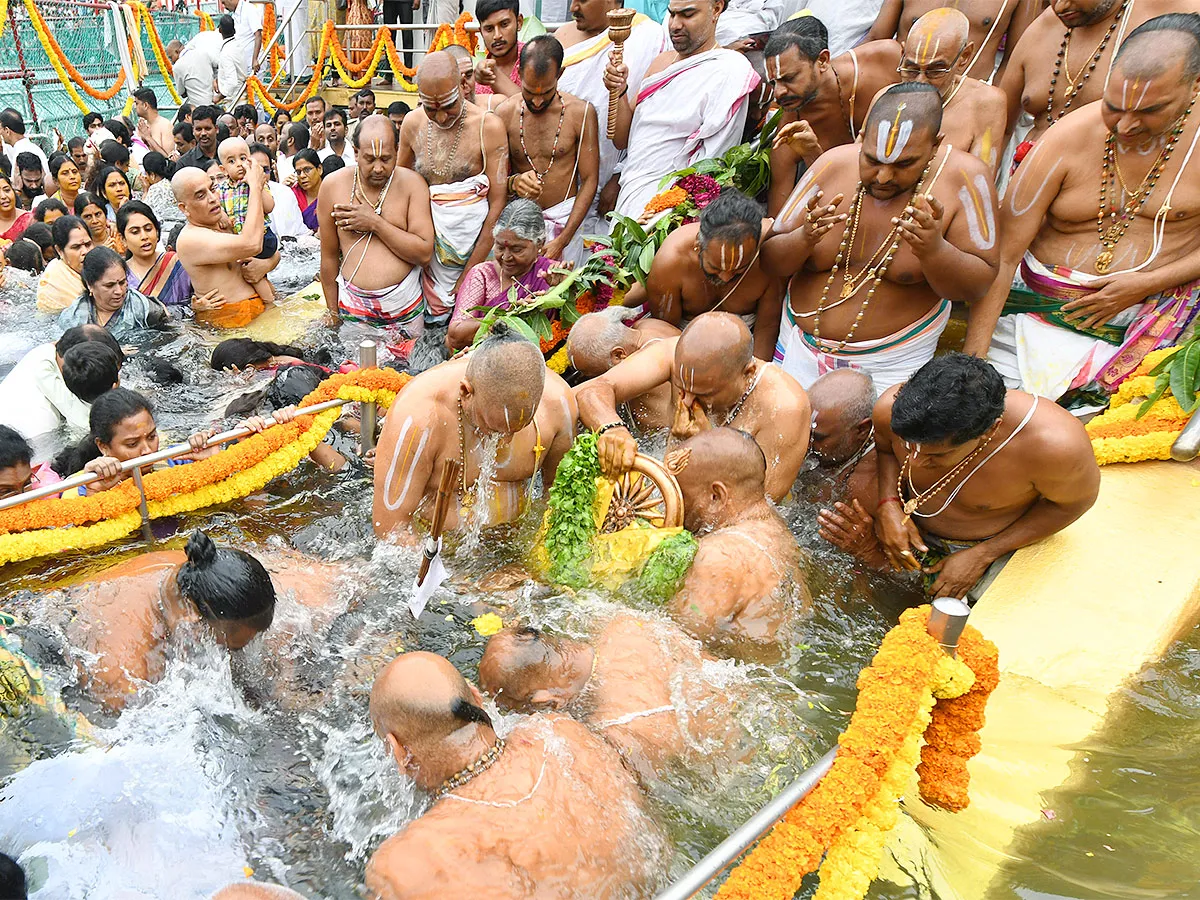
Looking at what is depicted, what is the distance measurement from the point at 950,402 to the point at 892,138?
1271 millimetres

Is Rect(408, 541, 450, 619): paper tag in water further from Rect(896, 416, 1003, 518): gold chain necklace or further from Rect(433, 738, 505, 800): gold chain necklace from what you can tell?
Rect(896, 416, 1003, 518): gold chain necklace

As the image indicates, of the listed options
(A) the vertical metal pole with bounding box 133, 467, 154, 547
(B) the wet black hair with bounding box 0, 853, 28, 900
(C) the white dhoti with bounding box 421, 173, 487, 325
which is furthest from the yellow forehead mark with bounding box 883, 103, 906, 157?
(B) the wet black hair with bounding box 0, 853, 28, 900

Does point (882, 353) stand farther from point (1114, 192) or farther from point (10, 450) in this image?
point (10, 450)

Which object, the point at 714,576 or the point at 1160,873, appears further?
the point at 714,576

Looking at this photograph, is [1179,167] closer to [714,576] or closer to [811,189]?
[811,189]

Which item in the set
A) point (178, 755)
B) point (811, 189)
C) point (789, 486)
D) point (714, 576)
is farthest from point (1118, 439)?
point (178, 755)

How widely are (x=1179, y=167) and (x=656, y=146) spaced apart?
2763mm

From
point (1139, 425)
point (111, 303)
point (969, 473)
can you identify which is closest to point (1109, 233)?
point (1139, 425)

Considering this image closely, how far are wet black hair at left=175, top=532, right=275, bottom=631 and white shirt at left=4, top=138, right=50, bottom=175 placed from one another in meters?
8.69

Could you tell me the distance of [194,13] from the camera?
1519 cm

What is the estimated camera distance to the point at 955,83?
3891 millimetres

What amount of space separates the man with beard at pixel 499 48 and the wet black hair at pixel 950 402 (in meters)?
3.69

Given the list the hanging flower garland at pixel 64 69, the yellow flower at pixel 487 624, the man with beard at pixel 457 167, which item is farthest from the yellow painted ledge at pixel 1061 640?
the hanging flower garland at pixel 64 69

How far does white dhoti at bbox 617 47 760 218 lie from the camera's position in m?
4.76
